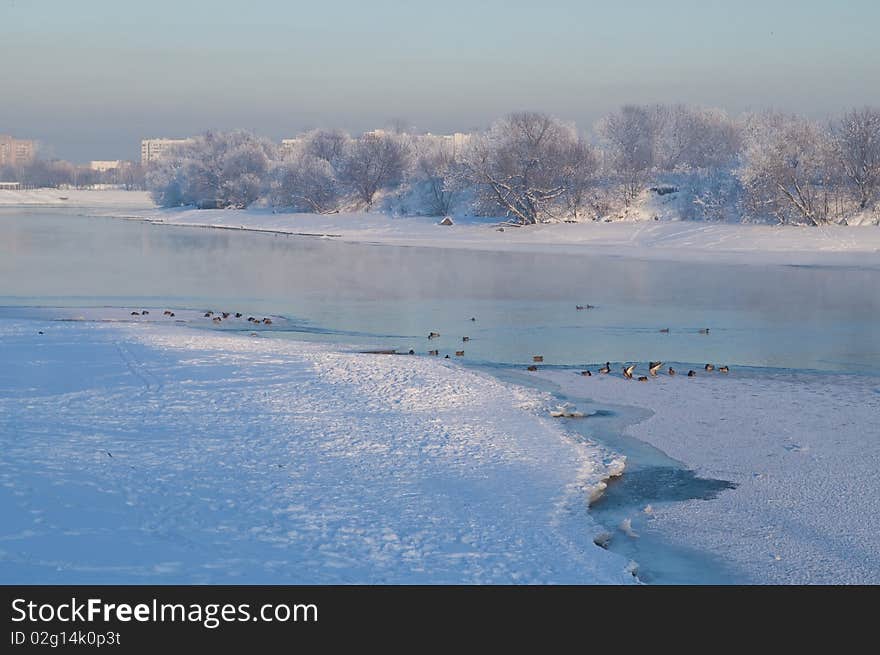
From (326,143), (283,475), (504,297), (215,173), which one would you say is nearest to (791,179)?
(504,297)

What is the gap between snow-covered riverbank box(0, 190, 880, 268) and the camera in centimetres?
4109

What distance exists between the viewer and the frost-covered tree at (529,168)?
5881cm

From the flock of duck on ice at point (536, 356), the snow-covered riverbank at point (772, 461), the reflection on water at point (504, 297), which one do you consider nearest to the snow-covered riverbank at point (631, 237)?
the reflection on water at point (504, 297)

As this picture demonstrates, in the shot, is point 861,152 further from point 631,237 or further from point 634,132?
point 634,132

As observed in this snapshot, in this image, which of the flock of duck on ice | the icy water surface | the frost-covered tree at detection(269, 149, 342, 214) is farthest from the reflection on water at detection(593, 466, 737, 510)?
the frost-covered tree at detection(269, 149, 342, 214)

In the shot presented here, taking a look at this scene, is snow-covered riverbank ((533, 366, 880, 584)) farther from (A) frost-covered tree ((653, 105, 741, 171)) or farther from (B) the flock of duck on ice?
(A) frost-covered tree ((653, 105, 741, 171))

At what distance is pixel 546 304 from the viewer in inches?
910

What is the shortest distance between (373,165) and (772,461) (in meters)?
69.0

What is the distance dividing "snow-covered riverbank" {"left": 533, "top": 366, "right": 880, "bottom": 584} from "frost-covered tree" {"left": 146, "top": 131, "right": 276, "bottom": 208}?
74.7m

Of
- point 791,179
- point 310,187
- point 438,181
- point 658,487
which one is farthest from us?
point 310,187
